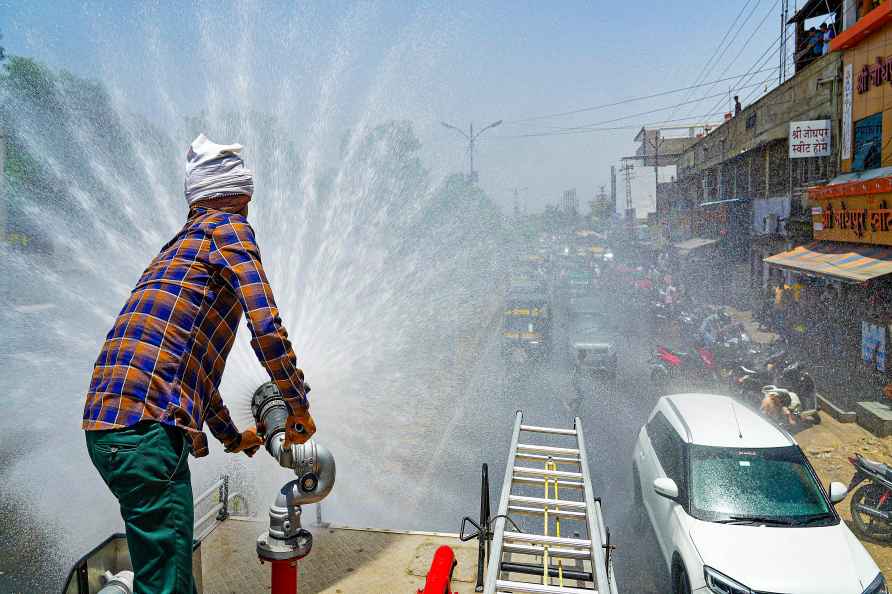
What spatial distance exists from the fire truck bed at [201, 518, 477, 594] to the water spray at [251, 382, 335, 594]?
174 cm

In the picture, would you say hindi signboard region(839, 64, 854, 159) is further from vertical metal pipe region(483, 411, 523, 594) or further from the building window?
vertical metal pipe region(483, 411, 523, 594)

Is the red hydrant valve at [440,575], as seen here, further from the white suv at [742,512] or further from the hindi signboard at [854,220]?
the hindi signboard at [854,220]

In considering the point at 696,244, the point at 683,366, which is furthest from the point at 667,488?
the point at 696,244

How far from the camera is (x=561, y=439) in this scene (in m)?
9.58

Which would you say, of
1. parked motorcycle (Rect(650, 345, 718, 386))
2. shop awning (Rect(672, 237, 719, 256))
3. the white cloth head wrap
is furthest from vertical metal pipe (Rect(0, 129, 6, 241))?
shop awning (Rect(672, 237, 719, 256))

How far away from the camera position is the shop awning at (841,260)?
11.6m

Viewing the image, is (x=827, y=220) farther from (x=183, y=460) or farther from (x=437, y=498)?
(x=183, y=460)

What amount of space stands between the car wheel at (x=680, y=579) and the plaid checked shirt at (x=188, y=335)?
396 cm

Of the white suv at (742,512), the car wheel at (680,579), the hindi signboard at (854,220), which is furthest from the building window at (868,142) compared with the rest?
the car wheel at (680,579)

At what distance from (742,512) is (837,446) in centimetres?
575

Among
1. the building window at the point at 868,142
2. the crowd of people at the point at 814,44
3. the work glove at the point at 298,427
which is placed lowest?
the work glove at the point at 298,427

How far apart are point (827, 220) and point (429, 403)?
10.4 metres

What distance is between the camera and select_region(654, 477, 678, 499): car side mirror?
5367 millimetres

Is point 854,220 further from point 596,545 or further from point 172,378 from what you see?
point 172,378
